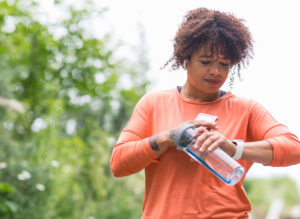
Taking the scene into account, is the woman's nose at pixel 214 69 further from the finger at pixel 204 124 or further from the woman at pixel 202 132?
the finger at pixel 204 124

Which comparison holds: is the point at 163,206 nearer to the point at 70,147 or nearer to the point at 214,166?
the point at 214,166

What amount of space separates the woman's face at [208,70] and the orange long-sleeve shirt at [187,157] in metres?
0.09

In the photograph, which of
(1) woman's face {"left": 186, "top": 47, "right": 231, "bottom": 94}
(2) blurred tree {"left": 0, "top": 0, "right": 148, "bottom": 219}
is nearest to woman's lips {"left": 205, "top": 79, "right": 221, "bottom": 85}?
(1) woman's face {"left": 186, "top": 47, "right": 231, "bottom": 94}

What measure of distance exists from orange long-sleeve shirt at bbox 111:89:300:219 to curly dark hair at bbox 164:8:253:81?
201 mm

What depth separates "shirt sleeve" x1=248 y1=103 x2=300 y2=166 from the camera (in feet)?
5.26

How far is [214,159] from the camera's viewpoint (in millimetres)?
1543

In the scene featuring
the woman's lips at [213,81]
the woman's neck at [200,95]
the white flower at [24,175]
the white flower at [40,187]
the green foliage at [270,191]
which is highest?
the woman's lips at [213,81]

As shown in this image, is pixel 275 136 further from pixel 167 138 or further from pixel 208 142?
pixel 167 138

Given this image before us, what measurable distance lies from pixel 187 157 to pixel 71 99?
729cm

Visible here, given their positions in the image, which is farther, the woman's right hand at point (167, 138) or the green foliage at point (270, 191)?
the green foliage at point (270, 191)

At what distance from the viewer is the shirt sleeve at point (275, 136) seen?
1604 millimetres

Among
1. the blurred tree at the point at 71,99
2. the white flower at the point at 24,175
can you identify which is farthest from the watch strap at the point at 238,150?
the blurred tree at the point at 71,99

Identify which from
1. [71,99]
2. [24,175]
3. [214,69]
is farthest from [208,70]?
[71,99]

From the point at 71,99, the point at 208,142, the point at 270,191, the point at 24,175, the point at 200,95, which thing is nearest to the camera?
the point at 208,142
